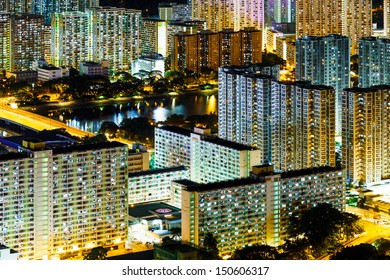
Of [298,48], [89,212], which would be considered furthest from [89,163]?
[298,48]

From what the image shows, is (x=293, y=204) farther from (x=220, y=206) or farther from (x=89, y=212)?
(x=89, y=212)

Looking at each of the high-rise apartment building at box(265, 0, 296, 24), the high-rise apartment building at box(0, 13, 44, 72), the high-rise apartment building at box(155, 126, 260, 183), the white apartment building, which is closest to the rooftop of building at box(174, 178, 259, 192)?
the high-rise apartment building at box(155, 126, 260, 183)

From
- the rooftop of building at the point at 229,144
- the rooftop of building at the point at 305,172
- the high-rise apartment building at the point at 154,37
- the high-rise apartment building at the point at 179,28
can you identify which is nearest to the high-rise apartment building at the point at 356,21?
the high-rise apartment building at the point at 179,28

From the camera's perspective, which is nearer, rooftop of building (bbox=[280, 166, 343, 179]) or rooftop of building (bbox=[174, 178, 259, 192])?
rooftop of building (bbox=[174, 178, 259, 192])

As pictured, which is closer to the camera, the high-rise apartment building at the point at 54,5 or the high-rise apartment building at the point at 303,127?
the high-rise apartment building at the point at 303,127

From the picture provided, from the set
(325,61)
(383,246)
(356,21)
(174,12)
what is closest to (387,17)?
(356,21)

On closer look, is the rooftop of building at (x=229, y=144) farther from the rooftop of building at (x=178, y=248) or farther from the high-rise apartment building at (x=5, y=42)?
the high-rise apartment building at (x=5, y=42)

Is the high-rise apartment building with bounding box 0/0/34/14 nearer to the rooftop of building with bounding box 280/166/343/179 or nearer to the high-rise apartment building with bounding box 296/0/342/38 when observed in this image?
the high-rise apartment building with bounding box 296/0/342/38
